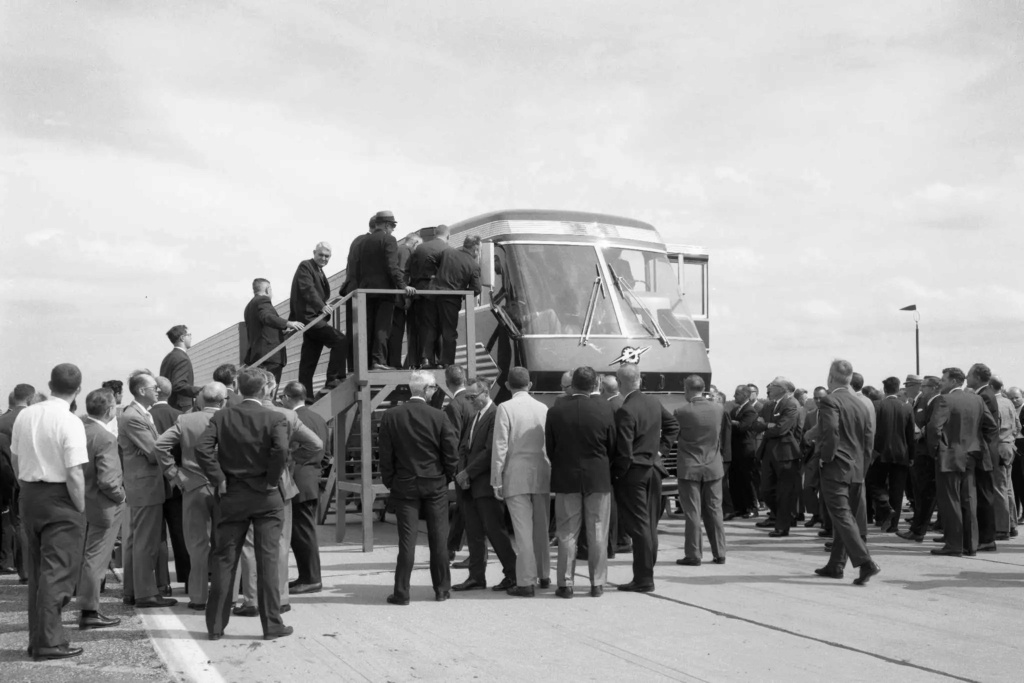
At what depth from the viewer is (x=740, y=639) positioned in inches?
271

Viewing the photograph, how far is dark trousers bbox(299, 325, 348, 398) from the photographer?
12.4 metres

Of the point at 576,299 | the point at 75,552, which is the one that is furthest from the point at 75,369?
the point at 576,299

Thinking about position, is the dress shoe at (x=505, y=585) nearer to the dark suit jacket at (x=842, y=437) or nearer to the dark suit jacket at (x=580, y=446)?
the dark suit jacket at (x=580, y=446)

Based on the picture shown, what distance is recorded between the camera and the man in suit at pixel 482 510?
8820 mm

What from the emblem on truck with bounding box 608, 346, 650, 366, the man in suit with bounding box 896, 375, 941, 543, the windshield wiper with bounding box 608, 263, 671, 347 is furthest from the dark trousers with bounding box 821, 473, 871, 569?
the windshield wiper with bounding box 608, 263, 671, 347

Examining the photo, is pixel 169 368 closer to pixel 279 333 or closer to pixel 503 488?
pixel 279 333

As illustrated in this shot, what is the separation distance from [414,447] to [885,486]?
7.55 meters

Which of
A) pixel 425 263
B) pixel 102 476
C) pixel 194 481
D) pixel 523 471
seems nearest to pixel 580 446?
pixel 523 471

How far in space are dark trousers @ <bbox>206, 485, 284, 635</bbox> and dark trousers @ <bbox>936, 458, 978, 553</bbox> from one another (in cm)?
698

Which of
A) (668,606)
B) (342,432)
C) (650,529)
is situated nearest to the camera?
(668,606)

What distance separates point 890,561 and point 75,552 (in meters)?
7.54

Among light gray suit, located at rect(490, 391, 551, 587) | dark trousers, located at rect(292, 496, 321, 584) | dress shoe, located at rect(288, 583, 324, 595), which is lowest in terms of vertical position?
dress shoe, located at rect(288, 583, 324, 595)

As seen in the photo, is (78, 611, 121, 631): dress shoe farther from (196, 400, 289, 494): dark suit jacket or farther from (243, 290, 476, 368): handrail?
(243, 290, 476, 368): handrail

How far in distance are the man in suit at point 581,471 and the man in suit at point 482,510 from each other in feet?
1.74
